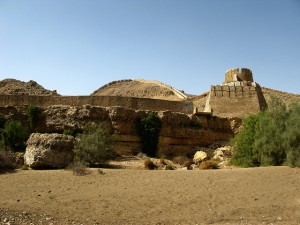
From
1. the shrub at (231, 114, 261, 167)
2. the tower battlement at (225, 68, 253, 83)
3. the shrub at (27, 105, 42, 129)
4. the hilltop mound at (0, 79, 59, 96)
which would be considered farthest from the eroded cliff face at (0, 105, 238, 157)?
the hilltop mound at (0, 79, 59, 96)

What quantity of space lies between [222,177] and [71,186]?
503 centimetres

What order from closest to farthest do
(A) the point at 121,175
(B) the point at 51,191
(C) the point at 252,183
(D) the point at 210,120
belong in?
1. (B) the point at 51,191
2. (C) the point at 252,183
3. (A) the point at 121,175
4. (D) the point at 210,120

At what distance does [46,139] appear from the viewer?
53.7 feet

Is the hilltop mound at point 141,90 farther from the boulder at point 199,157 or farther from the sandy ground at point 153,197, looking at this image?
the sandy ground at point 153,197

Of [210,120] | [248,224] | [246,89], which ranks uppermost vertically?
[246,89]

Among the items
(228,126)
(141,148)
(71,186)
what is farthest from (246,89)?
(71,186)

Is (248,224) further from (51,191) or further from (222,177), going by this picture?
(51,191)

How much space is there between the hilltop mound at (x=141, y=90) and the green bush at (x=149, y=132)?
19.9 meters

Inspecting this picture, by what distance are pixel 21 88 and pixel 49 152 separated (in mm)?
20899

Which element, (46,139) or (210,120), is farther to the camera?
(210,120)

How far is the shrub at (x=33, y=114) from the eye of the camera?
76.8 ft

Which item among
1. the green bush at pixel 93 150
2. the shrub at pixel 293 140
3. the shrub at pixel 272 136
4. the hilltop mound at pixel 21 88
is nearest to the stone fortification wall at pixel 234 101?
the shrub at pixel 272 136

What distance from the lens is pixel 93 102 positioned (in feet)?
86.7

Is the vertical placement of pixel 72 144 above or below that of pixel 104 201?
above
